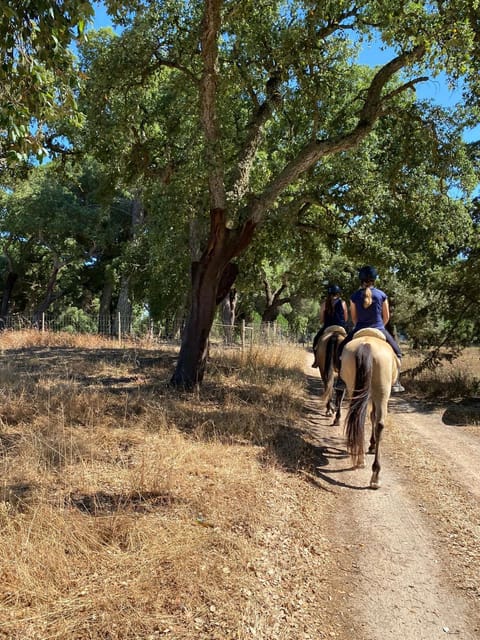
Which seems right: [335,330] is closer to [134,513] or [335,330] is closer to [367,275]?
[367,275]

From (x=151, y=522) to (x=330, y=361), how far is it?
18.4 feet

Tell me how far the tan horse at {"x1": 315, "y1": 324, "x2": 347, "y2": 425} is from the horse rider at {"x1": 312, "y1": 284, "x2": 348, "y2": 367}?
0.22 metres

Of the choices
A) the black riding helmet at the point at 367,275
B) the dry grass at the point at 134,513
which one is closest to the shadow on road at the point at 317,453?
the dry grass at the point at 134,513

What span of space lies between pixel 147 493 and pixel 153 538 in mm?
865

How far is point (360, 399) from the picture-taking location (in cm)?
567

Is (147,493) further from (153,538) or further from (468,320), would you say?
(468,320)

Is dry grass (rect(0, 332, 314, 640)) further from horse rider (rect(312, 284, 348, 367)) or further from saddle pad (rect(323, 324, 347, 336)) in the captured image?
horse rider (rect(312, 284, 348, 367))

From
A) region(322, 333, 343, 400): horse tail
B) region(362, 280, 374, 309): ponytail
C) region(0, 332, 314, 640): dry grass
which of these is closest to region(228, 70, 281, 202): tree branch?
region(322, 333, 343, 400): horse tail

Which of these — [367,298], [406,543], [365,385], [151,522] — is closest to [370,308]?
[367,298]

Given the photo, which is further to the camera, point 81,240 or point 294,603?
point 81,240

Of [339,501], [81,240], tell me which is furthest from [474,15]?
[81,240]

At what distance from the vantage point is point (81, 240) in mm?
29453

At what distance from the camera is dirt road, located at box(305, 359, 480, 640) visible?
3080mm

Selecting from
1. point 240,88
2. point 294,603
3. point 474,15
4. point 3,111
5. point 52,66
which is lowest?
point 294,603
